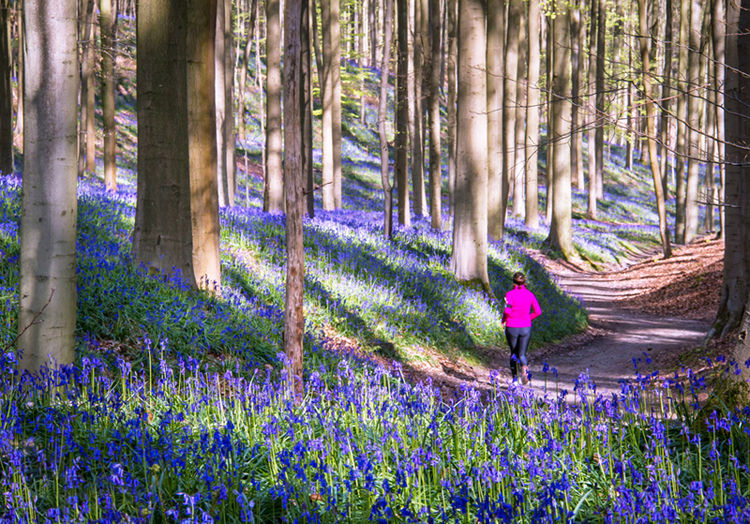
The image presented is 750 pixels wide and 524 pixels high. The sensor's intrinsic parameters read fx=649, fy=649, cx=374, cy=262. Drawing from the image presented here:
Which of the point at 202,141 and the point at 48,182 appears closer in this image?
the point at 48,182

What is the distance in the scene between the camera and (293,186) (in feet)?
19.1

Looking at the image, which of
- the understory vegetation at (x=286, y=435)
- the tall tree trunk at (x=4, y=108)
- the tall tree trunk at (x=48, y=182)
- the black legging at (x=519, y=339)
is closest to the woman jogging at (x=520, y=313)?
the black legging at (x=519, y=339)

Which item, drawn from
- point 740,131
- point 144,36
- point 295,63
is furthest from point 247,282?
point 740,131

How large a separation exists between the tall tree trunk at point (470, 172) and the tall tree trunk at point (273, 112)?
18.4 ft

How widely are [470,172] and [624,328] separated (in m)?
5.13

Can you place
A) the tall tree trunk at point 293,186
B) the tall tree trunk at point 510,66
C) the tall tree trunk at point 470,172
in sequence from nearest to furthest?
1. the tall tree trunk at point 293,186
2. the tall tree trunk at point 470,172
3. the tall tree trunk at point 510,66

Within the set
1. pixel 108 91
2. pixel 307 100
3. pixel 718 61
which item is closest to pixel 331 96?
pixel 307 100

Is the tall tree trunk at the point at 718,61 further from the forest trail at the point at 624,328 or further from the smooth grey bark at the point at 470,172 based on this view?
the smooth grey bark at the point at 470,172

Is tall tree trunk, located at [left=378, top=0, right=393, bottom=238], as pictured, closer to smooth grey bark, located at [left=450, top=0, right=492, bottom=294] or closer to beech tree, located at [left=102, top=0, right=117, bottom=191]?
smooth grey bark, located at [left=450, top=0, right=492, bottom=294]

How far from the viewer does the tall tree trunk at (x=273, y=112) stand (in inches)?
684

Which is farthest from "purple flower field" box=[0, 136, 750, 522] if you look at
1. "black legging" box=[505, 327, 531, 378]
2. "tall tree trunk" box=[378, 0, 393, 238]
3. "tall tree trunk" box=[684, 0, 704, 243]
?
"tall tree trunk" box=[684, 0, 704, 243]

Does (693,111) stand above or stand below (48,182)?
above

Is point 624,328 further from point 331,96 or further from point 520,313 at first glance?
point 331,96

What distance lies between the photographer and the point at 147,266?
26.6ft
